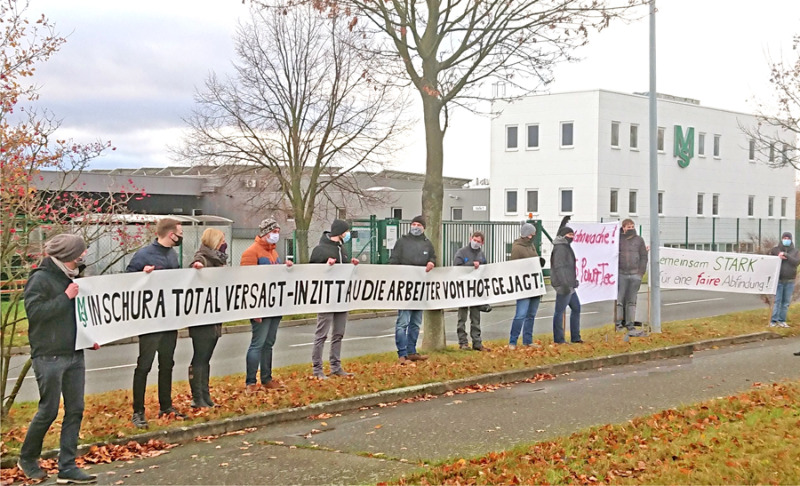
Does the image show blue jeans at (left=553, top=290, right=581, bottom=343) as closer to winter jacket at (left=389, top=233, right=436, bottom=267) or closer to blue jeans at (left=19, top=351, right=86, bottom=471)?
winter jacket at (left=389, top=233, right=436, bottom=267)

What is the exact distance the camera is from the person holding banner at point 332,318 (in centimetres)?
1154

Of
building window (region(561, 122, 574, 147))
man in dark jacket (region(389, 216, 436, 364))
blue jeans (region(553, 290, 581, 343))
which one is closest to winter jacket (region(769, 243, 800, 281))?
blue jeans (region(553, 290, 581, 343))

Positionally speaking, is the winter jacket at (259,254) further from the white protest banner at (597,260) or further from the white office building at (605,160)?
the white office building at (605,160)

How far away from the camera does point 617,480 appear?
6.51 meters

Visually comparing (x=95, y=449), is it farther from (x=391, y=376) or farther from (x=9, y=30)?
(x=9, y=30)

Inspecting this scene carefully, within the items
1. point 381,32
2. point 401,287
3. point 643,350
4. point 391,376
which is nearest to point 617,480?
point 391,376

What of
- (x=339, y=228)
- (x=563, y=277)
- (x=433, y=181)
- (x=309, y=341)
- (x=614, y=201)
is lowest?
(x=309, y=341)

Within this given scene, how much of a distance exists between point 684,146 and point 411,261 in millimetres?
44051

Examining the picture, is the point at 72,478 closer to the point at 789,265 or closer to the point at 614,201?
the point at 789,265

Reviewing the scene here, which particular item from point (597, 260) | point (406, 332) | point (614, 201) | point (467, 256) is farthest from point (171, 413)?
point (614, 201)

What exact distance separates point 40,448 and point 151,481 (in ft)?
3.22

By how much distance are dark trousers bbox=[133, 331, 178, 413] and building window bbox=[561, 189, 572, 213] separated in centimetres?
4226

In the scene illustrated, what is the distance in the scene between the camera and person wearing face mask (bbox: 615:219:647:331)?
16.0m

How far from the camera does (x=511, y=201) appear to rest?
5272cm
